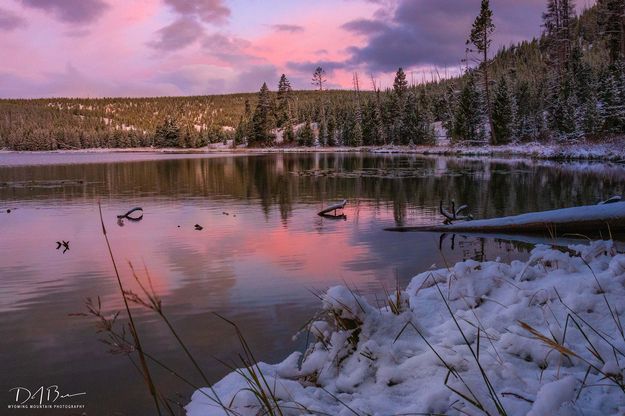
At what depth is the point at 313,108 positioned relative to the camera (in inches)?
5098

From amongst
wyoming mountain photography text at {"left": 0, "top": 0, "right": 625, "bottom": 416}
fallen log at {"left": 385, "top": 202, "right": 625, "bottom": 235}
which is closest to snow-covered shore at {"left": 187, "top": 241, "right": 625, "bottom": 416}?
wyoming mountain photography text at {"left": 0, "top": 0, "right": 625, "bottom": 416}

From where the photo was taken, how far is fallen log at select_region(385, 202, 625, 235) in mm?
10398

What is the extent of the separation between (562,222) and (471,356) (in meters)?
8.85

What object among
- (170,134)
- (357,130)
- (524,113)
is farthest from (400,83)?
(170,134)

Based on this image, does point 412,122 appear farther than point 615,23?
Yes

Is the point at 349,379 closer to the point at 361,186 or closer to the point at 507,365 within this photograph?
the point at 507,365

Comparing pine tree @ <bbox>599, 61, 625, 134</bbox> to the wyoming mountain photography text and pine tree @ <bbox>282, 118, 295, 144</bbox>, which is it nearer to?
the wyoming mountain photography text

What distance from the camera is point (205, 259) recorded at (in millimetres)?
10578

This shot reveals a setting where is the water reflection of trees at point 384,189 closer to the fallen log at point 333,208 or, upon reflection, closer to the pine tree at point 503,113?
the fallen log at point 333,208

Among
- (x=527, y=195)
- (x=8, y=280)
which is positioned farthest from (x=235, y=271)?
(x=527, y=195)

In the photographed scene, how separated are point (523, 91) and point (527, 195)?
6224 cm

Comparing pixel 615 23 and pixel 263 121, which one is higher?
pixel 615 23
